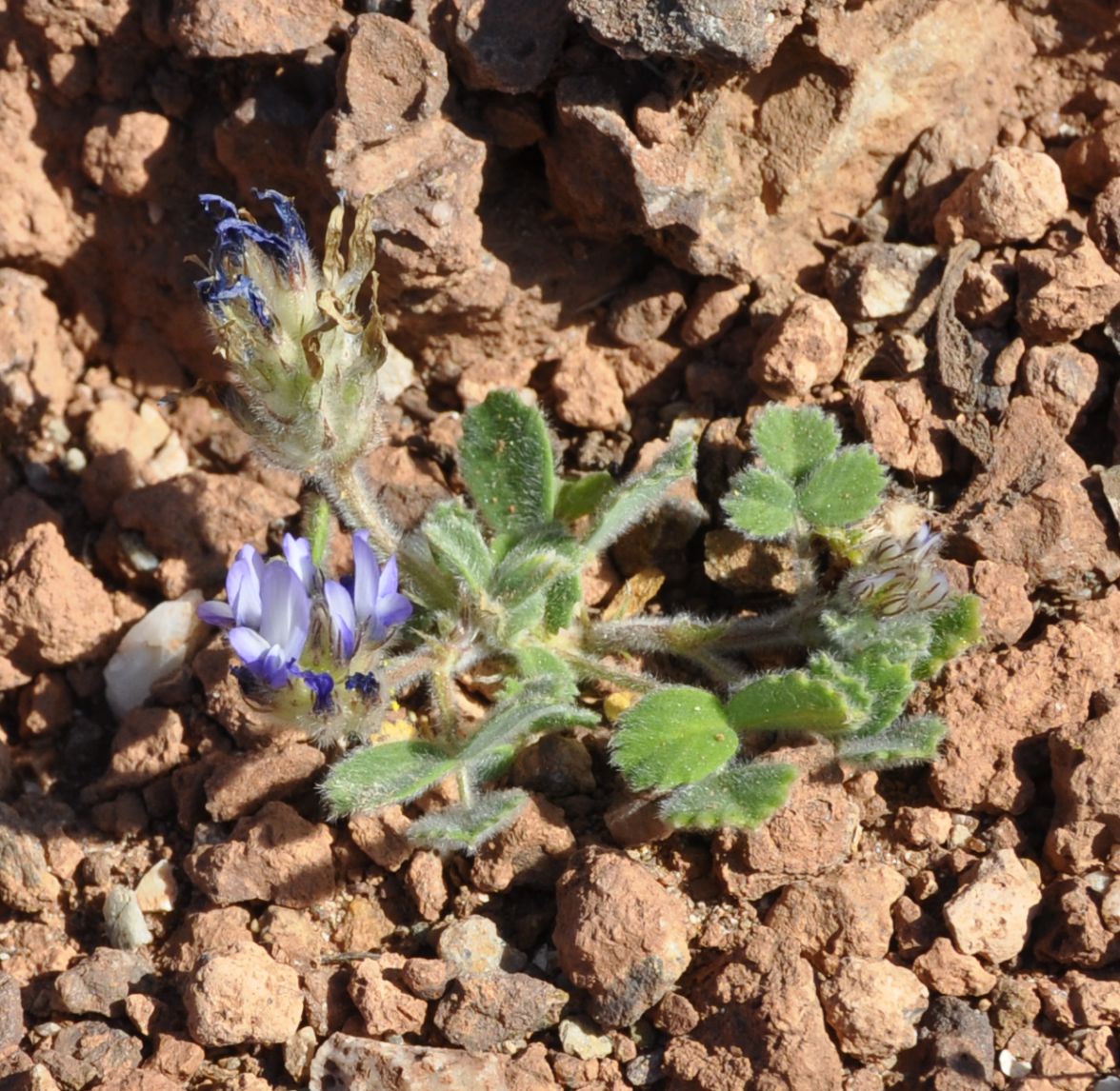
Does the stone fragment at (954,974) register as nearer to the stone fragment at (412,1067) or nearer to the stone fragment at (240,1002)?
the stone fragment at (412,1067)

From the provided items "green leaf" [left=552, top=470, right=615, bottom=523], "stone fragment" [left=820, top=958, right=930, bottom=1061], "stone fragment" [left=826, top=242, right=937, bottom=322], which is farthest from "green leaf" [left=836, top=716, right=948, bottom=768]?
"stone fragment" [left=826, top=242, right=937, bottom=322]

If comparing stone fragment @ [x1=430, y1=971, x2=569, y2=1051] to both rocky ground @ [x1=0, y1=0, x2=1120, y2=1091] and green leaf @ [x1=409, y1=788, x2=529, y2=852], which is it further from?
green leaf @ [x1=409, y1=788, x2=529, y2=852]

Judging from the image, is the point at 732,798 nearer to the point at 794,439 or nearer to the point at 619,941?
the point at 619,941

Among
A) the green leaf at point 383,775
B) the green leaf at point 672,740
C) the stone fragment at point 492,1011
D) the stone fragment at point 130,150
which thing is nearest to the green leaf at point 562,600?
the green leaf at point 672,740

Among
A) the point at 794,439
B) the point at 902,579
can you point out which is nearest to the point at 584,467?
the point at 794,439

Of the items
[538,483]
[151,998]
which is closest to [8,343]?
[538,483]

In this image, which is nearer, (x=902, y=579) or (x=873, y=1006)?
(x=873, y=1006)
